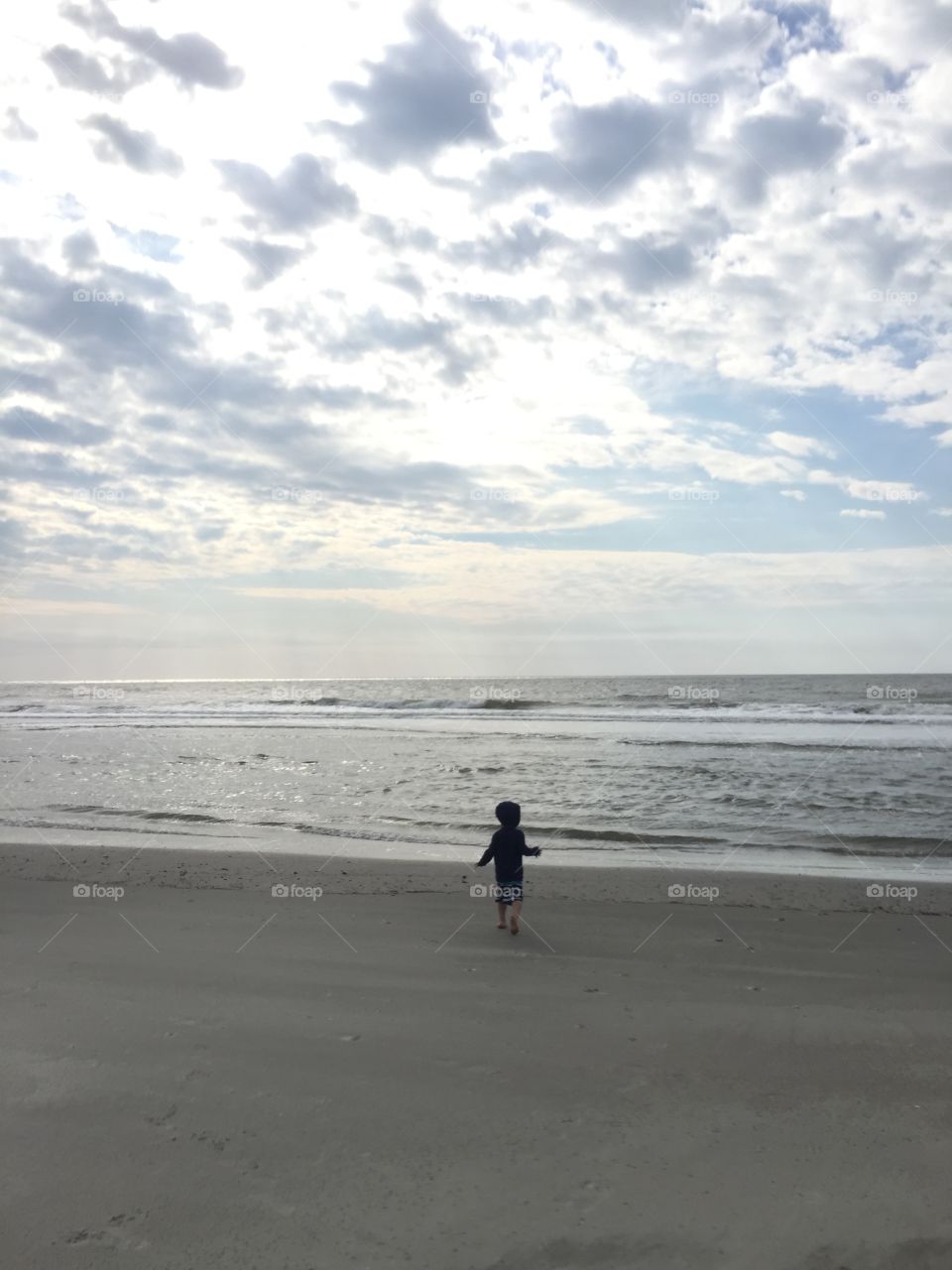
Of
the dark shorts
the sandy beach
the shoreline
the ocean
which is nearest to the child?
the dark shorts

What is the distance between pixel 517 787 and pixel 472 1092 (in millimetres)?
12601

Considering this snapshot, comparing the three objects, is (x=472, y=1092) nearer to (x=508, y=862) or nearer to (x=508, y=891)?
(x=508, y=891)

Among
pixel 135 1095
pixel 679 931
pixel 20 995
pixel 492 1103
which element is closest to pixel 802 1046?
pixel 492 1103

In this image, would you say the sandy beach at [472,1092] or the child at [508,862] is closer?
the sandy beach at [472,1092]

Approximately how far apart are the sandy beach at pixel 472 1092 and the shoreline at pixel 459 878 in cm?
99

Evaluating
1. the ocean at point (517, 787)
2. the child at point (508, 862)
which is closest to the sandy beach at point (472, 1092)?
the child at point (508, 862)

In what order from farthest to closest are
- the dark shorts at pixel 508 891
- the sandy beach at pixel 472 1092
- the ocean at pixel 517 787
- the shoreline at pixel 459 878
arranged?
the ocean at pixel 517 787
the shoreline at pixel 459 878
the dark shorts at pixel 508 891
the sandy beach at pixel 472 1092

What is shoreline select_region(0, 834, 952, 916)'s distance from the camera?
8570mm

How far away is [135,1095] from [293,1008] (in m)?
1.24

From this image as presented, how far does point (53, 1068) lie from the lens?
177 inches

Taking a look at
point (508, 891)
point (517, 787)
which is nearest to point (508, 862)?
point (508, 891)

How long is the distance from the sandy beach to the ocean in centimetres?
424

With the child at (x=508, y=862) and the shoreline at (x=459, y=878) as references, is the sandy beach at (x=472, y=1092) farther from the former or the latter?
the shoreline at (x=459, y=878)

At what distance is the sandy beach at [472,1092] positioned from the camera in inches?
129
